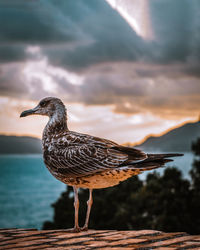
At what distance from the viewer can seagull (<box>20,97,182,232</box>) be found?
7.01 metres

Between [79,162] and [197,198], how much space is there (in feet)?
83.1

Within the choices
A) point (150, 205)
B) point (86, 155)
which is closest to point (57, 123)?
point (86, 155)

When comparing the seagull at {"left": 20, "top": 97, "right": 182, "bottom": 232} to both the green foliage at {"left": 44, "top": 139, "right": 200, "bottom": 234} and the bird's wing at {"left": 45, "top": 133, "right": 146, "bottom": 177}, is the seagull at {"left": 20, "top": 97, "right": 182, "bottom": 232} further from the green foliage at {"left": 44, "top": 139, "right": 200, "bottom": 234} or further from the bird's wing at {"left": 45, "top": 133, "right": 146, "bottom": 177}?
the green foliage at {"left": 44, "top": 139, "right": 200, "bottom": 234}

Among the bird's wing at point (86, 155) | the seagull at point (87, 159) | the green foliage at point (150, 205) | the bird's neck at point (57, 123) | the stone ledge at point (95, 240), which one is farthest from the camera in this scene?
the green foliage at point (150, 205)

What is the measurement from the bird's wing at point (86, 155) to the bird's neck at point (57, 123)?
39 cm

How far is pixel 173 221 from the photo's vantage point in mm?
30750

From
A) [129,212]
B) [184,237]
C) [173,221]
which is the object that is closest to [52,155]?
[184,237]

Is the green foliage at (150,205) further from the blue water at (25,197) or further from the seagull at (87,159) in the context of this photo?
the blue water at (25,197)

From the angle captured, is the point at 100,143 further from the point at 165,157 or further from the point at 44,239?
the point at 44,239

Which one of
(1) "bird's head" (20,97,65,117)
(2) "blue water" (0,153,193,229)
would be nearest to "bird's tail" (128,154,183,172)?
(1) "bird's head" (20,97,65,117)

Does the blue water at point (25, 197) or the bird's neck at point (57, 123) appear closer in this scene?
the bird's neck at point (57, 123)

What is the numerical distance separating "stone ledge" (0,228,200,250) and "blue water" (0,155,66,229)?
7843 centimetres

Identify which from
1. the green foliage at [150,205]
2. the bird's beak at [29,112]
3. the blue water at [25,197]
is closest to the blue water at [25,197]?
the blue water at [25,197]

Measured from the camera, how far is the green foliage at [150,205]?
1231 inches
